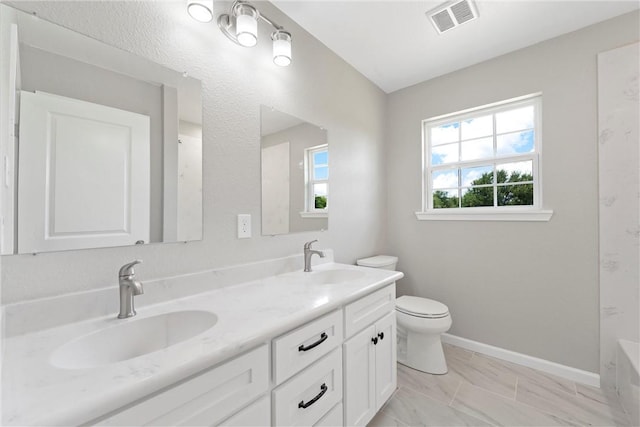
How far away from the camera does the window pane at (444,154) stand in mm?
2471

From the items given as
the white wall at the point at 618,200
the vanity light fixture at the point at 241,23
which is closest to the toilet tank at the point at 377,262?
the white wall at the point at 618,200

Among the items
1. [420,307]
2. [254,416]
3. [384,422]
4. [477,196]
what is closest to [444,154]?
[477,196]

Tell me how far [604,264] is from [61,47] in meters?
3.03

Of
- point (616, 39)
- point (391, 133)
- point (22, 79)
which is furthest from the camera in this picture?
point (391, 133)

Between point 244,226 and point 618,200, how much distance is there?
7.76ft

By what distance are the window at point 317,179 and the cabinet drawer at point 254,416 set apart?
117 centimetres

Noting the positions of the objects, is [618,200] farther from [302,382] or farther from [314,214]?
[302,382]

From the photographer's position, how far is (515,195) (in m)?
2.15

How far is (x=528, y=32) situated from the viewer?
6.15 feet

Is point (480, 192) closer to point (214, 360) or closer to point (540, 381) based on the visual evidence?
point (540, 381)

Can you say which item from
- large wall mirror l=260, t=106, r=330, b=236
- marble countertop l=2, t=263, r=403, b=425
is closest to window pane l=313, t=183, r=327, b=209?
large wall mirror l=260, t=106, r=330, b=236

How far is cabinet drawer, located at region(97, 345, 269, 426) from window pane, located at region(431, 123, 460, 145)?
2449mm

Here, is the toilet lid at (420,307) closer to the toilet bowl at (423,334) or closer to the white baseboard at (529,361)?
the toilet bowl at (423,334)

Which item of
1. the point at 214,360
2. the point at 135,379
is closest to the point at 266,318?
the point at 214,360
